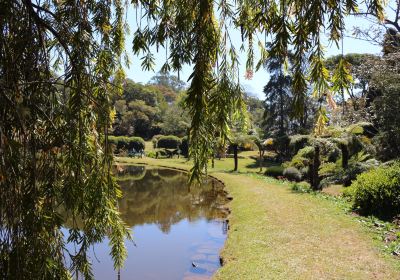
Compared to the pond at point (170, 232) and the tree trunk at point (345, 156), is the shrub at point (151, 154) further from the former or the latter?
the tree trunk at point (345, 156)

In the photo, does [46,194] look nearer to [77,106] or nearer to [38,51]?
[77,106]

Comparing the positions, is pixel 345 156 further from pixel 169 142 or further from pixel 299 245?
pixel 169 142

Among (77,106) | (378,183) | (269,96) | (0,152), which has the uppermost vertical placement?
(269,96)

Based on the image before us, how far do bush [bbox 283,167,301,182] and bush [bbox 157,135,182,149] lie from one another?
792 inches

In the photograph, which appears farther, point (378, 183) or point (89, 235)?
point (378, 183)

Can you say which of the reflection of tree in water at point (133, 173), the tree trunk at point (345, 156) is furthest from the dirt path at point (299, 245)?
the reflection of tree in water at point (133, 173)

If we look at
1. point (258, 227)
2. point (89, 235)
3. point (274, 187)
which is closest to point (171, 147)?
point (274, 187)

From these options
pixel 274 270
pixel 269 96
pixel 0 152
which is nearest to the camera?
pixel 0 152

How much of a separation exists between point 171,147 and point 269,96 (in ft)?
39.4

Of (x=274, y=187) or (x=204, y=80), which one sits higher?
(x=204, y=80)

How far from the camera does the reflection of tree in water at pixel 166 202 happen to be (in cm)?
1469

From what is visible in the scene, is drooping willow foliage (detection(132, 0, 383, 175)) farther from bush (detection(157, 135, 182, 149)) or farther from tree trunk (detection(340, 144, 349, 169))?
bush (detection(157, 135, 182, 149))

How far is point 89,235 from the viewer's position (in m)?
2.45

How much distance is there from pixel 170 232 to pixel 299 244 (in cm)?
496
